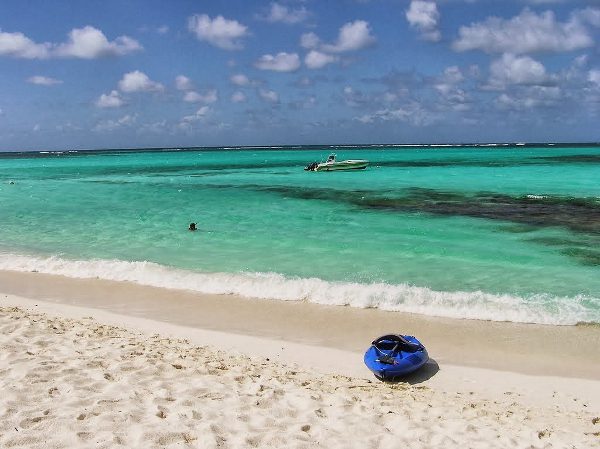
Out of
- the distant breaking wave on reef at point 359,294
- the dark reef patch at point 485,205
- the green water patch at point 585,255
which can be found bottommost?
the distant breaking wave on reef at point 359,294

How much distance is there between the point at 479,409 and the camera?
817cm

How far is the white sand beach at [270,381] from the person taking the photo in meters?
6.69

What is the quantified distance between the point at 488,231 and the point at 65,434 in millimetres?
19856

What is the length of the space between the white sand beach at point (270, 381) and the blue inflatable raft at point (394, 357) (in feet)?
0.76

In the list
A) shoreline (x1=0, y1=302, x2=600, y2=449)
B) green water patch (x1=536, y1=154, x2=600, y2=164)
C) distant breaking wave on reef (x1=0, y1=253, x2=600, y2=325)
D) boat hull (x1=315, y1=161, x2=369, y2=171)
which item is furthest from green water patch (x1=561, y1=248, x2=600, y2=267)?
green water patch (x1=536, y1=154, x2=600, y2=164)

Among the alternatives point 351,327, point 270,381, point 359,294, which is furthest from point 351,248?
point 270,381

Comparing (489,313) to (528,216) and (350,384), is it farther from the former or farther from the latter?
(528,216)

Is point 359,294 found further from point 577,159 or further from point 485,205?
point 577,159

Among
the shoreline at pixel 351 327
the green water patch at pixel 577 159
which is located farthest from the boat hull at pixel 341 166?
the shoreline at pixel 351 327

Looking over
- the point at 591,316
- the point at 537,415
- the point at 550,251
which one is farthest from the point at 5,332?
the point at 550,251

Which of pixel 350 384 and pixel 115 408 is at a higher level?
pixel 115 408

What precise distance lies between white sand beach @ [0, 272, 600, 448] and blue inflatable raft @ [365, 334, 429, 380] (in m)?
0.23

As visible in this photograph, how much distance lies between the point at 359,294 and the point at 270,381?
244 inches

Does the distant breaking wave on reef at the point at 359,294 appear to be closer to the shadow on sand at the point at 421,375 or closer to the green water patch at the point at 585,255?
the shadow on sand at the point at 421,375
